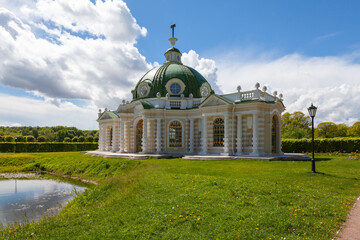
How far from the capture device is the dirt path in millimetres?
6395

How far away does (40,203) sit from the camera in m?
15.6

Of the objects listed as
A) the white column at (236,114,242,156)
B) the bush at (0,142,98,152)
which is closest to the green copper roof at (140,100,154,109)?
the white column at (236,114,242,156)

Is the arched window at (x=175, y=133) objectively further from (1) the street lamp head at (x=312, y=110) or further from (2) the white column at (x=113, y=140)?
(1) the street lamp head at (x=312, y=110)

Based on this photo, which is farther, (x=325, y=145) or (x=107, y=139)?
(x=107, y=139)

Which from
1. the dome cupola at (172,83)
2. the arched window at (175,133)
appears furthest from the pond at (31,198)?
the dome cupola at (172,83)

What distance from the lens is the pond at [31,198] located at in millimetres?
12953

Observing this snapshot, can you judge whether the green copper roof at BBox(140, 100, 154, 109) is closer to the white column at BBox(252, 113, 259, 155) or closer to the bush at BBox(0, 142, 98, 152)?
the white column at BBox(252, 113, 259, 155)

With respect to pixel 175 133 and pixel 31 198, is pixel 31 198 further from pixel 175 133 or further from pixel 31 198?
pixel 175 133

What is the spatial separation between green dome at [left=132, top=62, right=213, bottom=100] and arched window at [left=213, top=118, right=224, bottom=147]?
6807mm

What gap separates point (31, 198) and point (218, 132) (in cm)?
1794

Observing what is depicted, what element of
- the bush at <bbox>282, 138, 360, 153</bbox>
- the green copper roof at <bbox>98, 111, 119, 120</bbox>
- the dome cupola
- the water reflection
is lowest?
the water reflection

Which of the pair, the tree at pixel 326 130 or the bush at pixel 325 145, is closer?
the bush at pixel 325 145

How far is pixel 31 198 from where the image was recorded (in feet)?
55.4

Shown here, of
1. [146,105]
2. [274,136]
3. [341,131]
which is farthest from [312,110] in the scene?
[341,131]
